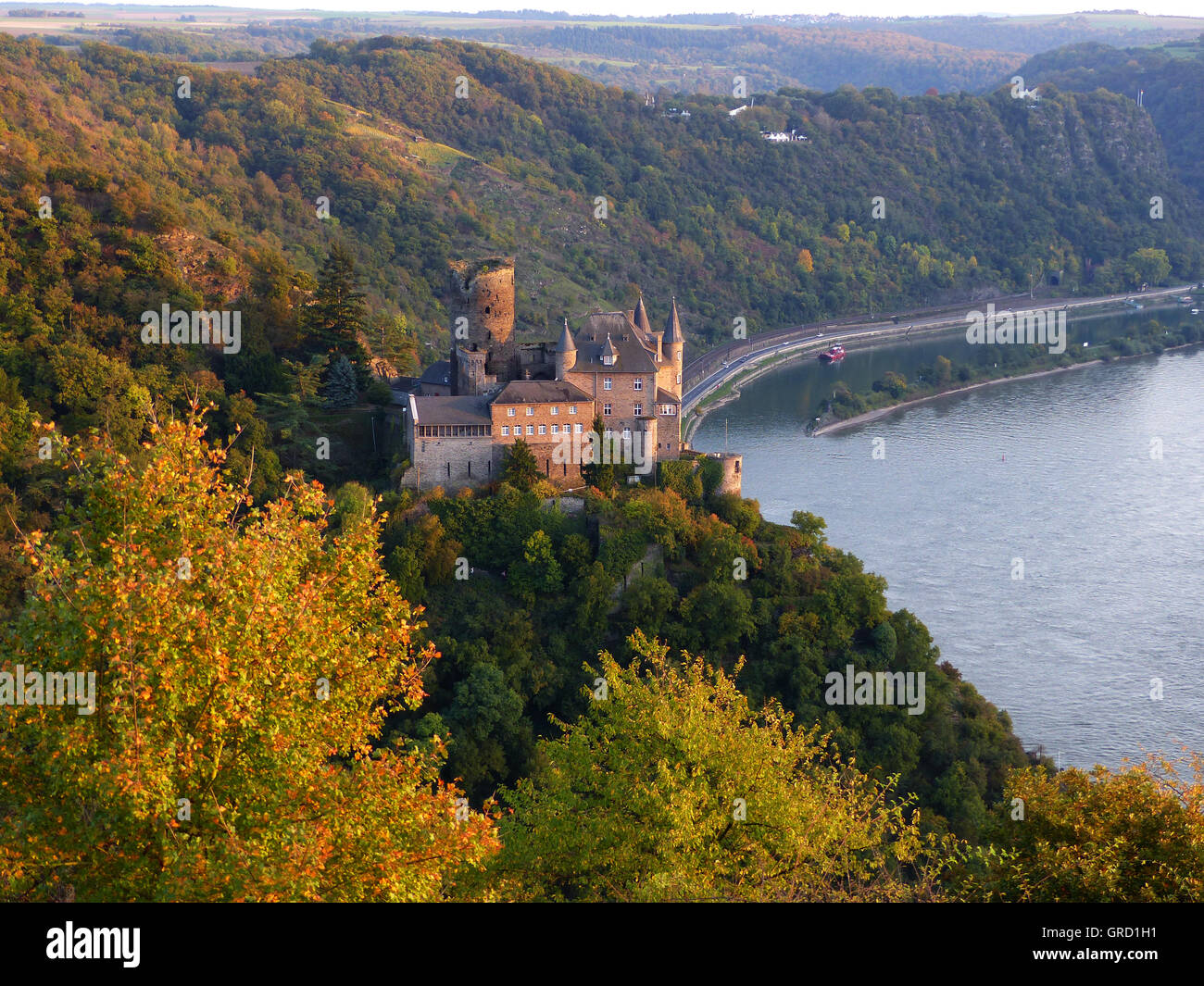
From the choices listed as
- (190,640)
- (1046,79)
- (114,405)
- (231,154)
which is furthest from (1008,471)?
(1046,79)

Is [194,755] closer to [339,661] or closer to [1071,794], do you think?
[339,661]

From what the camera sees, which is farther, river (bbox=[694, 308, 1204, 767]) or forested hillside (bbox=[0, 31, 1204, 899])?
river (bbox=[694, 308, 1204, 767])

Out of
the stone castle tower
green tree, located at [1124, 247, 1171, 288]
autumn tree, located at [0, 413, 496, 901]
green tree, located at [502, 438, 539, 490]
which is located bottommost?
autumn tree, located at [0, 413, 496, 901]

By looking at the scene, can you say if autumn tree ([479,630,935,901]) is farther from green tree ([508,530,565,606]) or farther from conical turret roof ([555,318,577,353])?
conical turret roof ([555,318,577,353])

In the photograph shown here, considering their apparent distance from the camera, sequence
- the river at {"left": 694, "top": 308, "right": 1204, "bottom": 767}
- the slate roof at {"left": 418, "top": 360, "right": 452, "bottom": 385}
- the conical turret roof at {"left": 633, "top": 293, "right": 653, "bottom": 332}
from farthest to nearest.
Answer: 1. the river at {"left": 694, "top": 308, "right": 1204, "bottom": 767}
2. the conical turret roof at {"left": 633, "top": 293, "right": 653, "bottom": 332}
3. the slate roof at {"left": 418, "top": 360, "right": 452, "bottom": 385}

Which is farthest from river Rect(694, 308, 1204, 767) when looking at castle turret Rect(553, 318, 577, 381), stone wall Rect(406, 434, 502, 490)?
stone wall Rect(406, 434, 502, 490)

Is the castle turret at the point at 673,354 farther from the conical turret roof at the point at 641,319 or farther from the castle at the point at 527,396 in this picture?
the conical turret roof at the point at 641,319
